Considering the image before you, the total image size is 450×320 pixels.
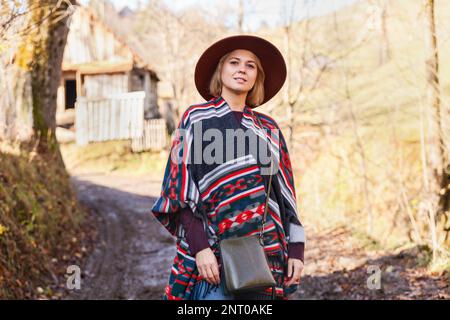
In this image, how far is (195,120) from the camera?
230 centimetres

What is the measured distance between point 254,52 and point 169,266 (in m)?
4.98

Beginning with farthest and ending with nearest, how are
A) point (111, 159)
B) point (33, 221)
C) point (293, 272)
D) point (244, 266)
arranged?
point (111, 159) → point (33, 221) → point (293, 272) → point (244, 266)

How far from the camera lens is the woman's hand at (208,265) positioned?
213 centimetres

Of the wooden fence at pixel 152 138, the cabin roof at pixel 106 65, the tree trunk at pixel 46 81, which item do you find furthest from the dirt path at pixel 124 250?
the cabin roof at pixel 106 65

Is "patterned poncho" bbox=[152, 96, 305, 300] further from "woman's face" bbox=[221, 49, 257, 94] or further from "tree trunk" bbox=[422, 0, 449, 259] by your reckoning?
"tree trunk" bbox=[422, 0, 449, 259]

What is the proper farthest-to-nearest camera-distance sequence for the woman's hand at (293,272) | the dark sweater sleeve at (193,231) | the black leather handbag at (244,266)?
the woman's hand at (293,272), the dark sweater sleeve at (193,231), the black leather handbag at (244,266)

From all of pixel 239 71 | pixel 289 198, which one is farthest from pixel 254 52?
pixel 289 198

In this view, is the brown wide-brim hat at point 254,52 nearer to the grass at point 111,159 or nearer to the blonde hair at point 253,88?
the blonde hair at point 253,88

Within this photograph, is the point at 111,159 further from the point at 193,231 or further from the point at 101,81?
the point at 193,231

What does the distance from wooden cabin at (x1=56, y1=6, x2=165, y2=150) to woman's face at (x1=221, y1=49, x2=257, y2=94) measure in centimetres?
1731

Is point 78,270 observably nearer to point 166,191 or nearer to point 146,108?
point 166,191

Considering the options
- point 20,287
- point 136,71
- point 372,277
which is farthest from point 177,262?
point 136,71

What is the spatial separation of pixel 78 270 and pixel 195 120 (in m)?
4.63

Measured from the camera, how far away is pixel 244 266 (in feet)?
6.80
